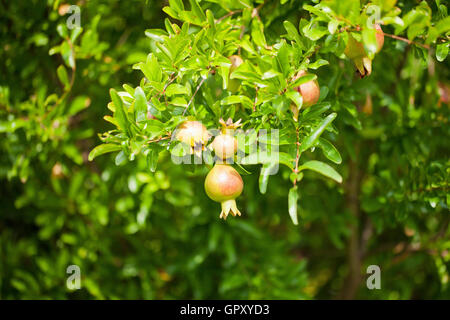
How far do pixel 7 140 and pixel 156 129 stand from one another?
0.91 m

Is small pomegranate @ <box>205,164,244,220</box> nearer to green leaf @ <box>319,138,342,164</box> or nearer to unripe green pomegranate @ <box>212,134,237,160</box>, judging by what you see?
unripe green pomegranate @ <box>212,134,237,160</box>

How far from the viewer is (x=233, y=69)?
89 centimetres

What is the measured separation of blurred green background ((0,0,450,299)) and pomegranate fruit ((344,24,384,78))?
0.26m

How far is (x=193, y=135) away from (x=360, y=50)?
0.39 meters

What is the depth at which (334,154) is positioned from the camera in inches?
31.4

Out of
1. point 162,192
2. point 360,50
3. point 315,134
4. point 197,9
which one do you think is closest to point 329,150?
point 315,134

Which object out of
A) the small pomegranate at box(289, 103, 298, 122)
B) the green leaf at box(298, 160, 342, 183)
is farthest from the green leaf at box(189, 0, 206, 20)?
the green leaf at box(298, 160, 342, 183)

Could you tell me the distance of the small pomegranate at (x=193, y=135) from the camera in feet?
2.60

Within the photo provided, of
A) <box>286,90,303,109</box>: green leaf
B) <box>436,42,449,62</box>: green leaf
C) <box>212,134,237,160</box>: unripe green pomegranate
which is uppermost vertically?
<box>436,42,449,62</box>: green leaf

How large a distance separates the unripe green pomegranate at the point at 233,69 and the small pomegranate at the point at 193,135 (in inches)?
5.9

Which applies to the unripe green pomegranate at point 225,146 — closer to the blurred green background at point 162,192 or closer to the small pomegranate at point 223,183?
the small pomegranate at point 223,183

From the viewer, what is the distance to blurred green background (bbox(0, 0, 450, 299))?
52.0 inches
